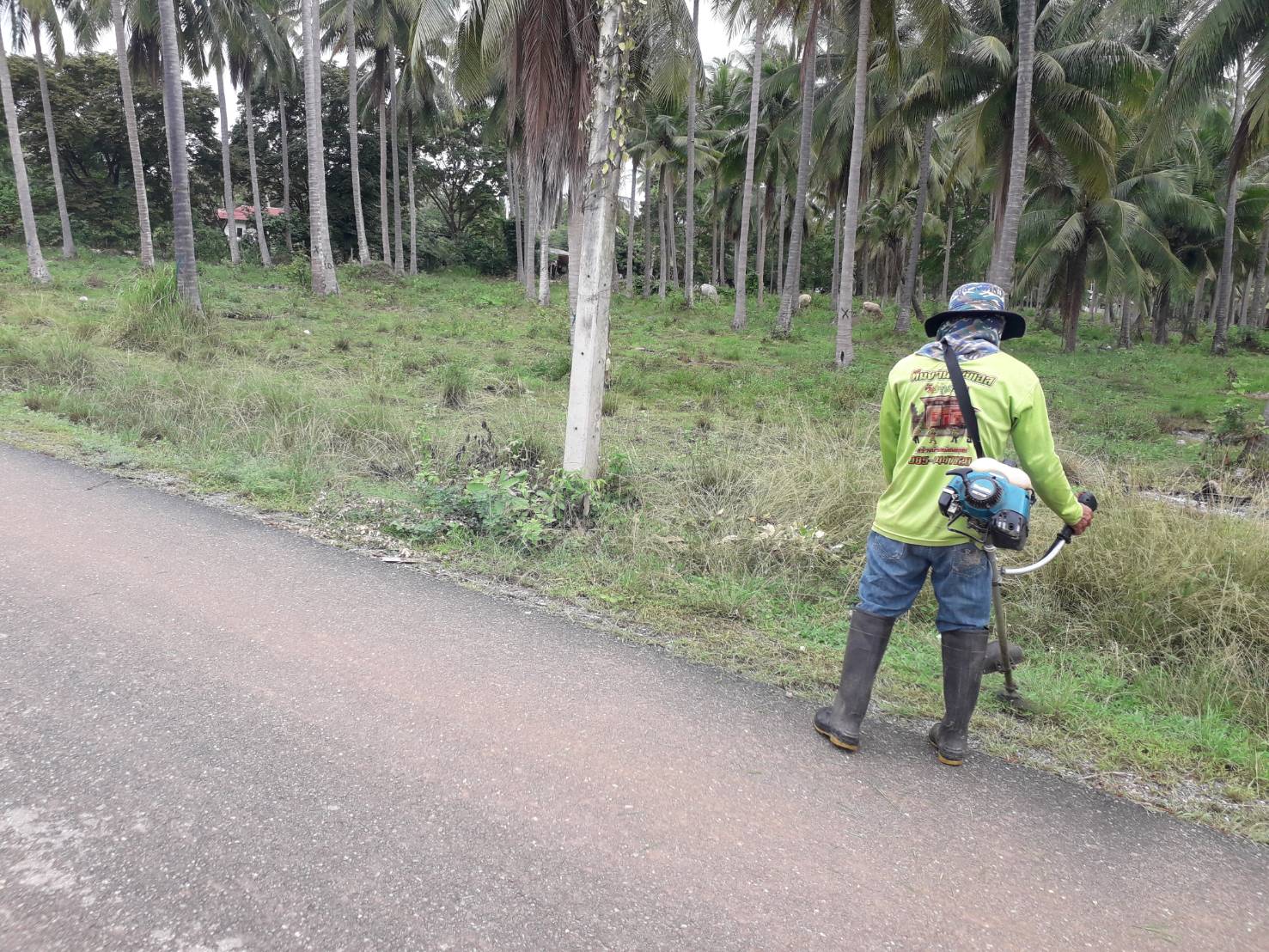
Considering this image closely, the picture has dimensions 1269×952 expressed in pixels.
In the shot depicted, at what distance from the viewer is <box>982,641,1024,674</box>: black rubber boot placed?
3.31 m

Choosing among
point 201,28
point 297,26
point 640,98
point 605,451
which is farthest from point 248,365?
point 297,26

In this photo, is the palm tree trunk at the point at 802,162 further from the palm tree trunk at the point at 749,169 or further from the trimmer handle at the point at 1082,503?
the trimmer handle at the point at 1082,503

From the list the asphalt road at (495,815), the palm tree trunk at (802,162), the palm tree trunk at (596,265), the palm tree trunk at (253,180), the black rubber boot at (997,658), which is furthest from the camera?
the palm tree trunk at (253,180)

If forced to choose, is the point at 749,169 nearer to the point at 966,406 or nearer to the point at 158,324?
the point at 158,324

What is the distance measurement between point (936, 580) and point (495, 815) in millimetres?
1915

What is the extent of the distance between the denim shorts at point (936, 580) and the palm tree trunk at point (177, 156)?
46.9 ft

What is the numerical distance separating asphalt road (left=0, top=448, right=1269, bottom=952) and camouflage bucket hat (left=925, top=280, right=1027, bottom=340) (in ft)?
5.83

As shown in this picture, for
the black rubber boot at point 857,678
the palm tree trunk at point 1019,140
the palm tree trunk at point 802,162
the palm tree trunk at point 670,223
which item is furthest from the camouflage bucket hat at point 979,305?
the palm tree trunk at point 670,223

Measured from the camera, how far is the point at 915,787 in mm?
2936

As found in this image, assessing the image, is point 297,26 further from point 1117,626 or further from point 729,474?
point 1117,626

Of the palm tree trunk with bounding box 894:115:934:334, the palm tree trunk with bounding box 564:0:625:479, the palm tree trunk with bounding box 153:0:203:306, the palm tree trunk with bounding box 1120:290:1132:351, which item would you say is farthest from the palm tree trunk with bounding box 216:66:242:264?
the palm tree trunk with bounding box 1120:290:1132:351

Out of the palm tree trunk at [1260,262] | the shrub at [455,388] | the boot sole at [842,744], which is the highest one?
the palm tree trunk at [1260,262]

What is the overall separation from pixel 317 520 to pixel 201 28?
92.0ft

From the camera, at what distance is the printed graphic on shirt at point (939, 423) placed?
3090mm
